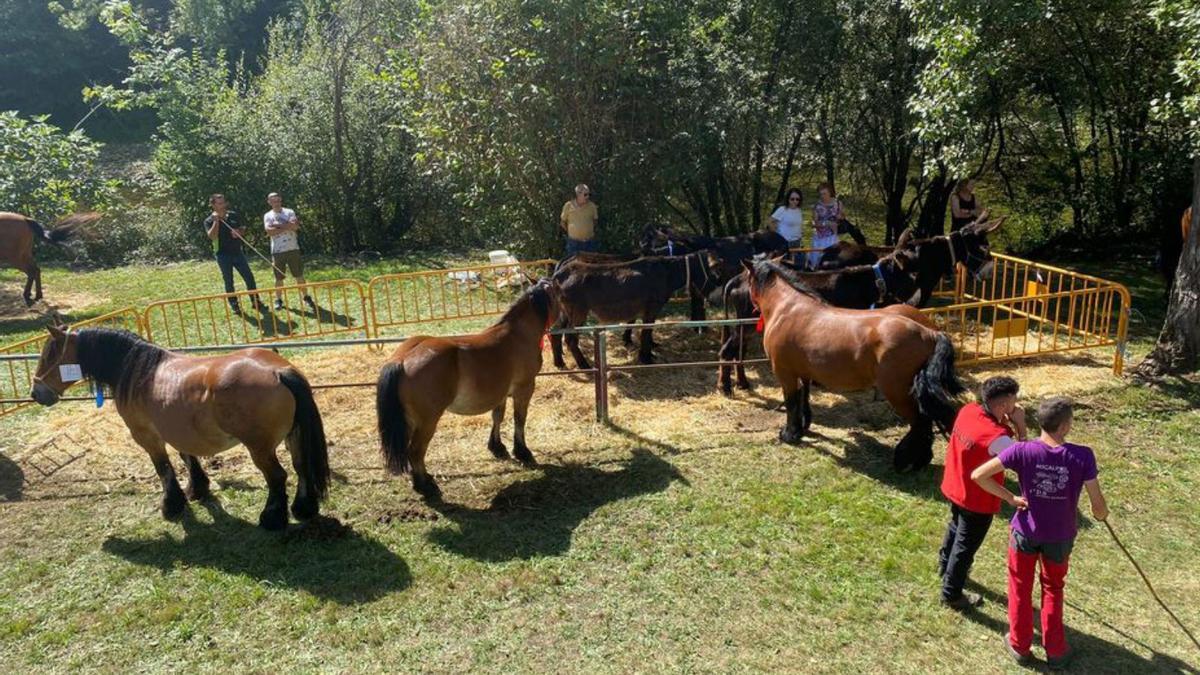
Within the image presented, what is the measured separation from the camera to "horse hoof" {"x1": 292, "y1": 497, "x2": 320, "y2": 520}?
596cm

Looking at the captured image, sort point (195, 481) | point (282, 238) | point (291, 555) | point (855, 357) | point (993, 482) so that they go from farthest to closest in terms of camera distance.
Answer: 1. point (282, 238)
2. point (855, 357)
3. point (195, 481)
4. point (291, 555)
5. point (993, 482)

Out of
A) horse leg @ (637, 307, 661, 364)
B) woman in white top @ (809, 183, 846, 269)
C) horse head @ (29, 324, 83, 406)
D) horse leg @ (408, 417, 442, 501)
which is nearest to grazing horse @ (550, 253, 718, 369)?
horse leg @ (637, 307, 661, 364)

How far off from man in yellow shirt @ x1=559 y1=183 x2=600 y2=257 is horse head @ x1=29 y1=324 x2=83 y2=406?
609 cm

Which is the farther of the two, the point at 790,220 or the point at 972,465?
the point at 790,220

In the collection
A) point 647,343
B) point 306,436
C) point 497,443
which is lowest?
point 497,443

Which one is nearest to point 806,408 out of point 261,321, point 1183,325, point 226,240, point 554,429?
point 554,429

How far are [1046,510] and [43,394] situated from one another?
719 cm

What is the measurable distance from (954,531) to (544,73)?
8254 millimetres

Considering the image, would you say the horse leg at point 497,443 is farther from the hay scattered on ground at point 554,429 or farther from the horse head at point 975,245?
the horse head at point 975,245

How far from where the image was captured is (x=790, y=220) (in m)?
11.0

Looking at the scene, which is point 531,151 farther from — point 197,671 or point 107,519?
point 197,671

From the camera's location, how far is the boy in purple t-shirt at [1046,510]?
160 inches

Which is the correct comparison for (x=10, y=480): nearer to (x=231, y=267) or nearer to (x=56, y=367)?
(x=56, y=367)

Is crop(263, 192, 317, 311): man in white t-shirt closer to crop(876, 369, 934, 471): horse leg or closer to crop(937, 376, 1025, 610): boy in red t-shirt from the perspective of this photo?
crop(876, 369, 934, 471): horse leg
